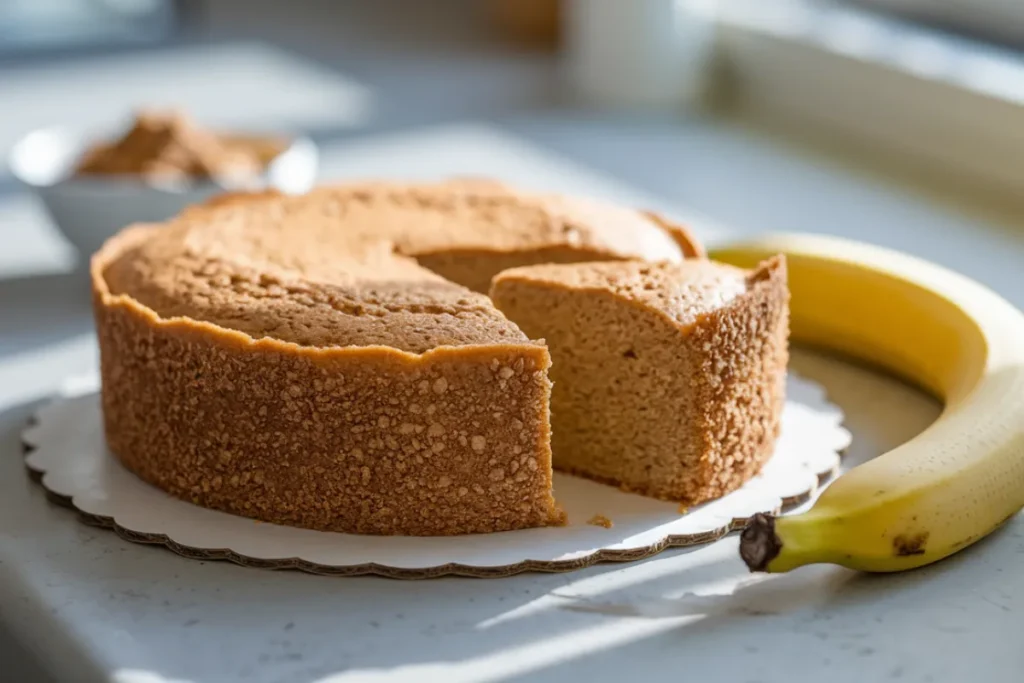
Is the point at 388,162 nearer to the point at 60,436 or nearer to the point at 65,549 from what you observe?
the point at 60,436

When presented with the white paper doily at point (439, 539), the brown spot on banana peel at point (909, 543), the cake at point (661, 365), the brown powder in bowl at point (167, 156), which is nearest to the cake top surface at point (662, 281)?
the cake at point (661, 365)

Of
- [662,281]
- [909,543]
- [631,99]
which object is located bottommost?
[631,99]

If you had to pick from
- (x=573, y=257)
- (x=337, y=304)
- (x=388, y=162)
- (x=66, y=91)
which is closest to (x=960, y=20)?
(x=388, y=162)

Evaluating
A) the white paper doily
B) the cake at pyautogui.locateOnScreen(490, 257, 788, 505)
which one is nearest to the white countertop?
the white paper doily

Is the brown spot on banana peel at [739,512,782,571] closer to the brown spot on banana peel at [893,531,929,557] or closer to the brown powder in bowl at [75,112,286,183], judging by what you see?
the brown spot on banana peel at [893,531,929,557]

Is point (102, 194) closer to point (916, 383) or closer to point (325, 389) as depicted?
point (325, 389)

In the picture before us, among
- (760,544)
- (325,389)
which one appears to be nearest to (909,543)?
(760,544)
